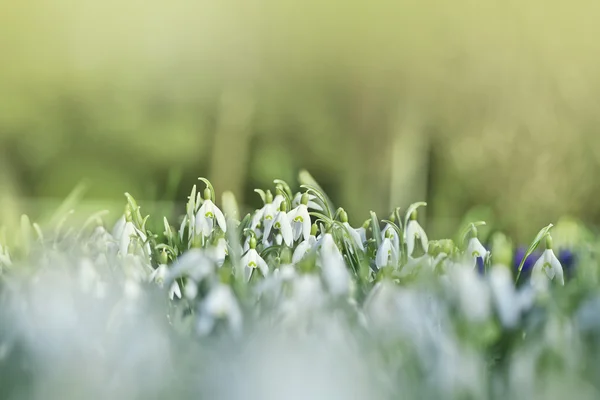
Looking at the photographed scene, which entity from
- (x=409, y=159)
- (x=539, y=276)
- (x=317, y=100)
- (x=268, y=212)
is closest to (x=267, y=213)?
(x=268, y=212)

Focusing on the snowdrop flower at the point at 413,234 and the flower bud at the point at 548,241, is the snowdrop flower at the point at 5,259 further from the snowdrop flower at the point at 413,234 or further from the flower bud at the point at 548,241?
the flower bud at the point at 548,241

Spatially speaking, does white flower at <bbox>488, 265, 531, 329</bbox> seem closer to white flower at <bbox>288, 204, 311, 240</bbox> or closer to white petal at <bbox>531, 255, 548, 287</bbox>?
white petal at <bbox>531, 255, 548, 287</bbox>

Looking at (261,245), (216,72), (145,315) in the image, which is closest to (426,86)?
(216,72)

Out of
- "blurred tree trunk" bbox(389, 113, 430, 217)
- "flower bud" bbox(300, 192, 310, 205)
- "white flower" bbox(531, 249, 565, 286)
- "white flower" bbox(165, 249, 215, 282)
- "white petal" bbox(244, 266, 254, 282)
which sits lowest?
"blurred tree trunk" bbox(389, 113, 430, 217)

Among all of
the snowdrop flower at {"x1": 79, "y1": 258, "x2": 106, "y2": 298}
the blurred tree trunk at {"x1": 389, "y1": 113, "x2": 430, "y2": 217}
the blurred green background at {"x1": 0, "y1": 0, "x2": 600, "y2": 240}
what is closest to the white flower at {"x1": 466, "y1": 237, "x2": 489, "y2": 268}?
the snowdrop flower at {"x1": 79, "y1": 258, "x2": 106, "y2": 298}

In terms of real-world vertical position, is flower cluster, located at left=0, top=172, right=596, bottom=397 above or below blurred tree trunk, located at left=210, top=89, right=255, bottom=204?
above

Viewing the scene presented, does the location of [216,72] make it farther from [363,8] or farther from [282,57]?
[363,8]

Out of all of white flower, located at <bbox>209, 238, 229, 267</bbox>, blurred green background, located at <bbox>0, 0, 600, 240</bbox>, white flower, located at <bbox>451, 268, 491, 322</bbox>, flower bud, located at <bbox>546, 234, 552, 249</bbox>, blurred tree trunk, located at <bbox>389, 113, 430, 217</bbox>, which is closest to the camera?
white flower, located at <bbox>451, 268, 491, 322</bbox>
